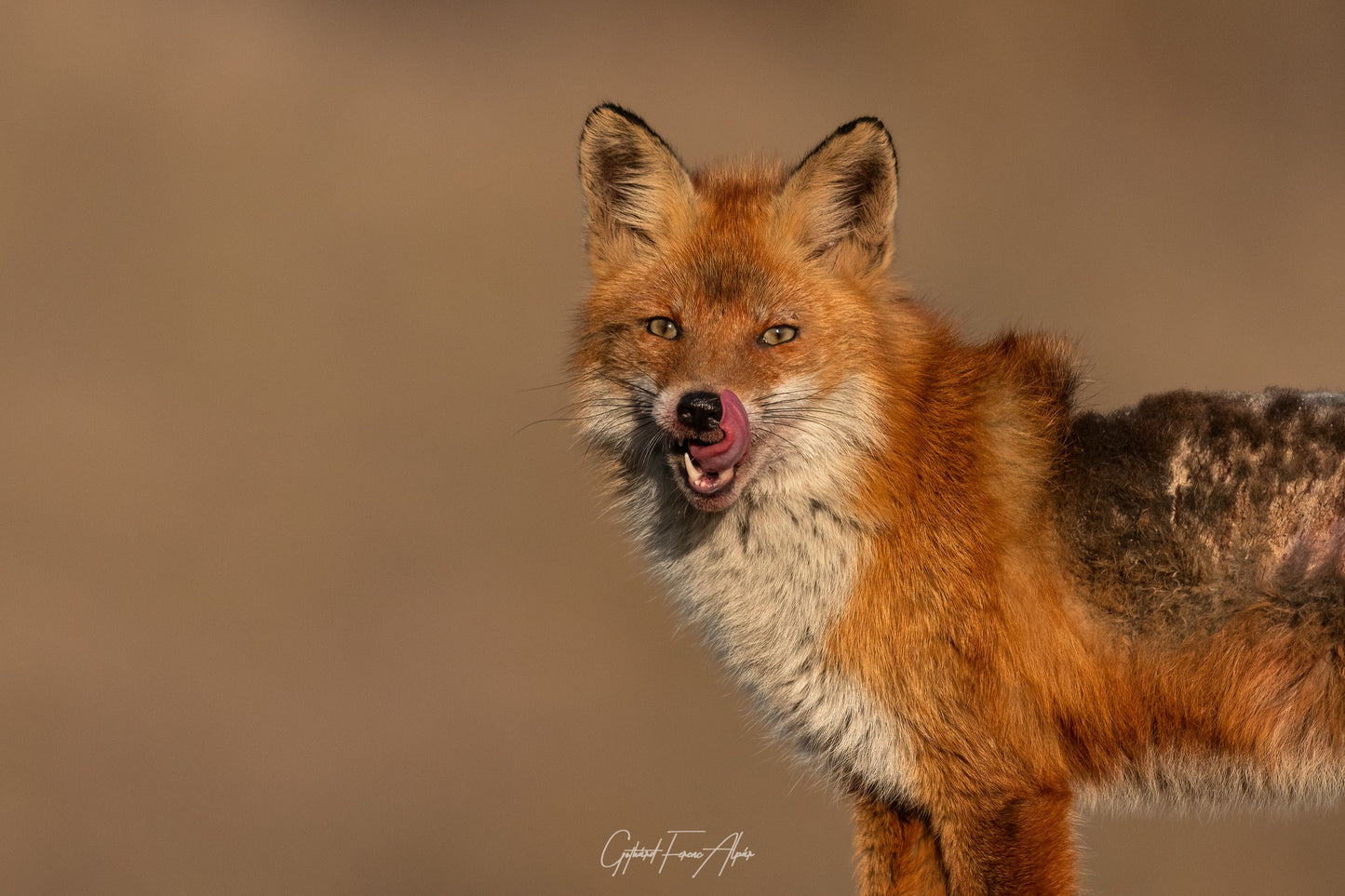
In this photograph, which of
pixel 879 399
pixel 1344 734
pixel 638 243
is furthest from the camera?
pixel 638 243

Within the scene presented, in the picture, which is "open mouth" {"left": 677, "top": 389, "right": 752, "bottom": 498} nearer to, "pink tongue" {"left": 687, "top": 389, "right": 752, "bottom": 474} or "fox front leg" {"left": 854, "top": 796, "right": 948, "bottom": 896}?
"pink tongue" {"left": 687, "top": 389, "right": 752, "bottom": 474}

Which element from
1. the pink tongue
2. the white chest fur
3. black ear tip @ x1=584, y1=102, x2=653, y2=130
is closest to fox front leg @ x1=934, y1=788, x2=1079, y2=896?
the white chest fur

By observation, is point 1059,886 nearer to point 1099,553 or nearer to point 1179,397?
point 1099,553

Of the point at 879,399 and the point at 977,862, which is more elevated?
the point at 879,399

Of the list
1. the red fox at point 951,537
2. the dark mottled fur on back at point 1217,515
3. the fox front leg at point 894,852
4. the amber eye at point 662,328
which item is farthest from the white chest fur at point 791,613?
the dark mottled fur on back at point 1217,515

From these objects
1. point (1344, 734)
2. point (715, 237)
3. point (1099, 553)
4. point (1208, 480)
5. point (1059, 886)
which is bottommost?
point (1059, 886)

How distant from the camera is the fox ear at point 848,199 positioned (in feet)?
10.7

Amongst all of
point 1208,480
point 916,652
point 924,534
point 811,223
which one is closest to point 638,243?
point 811,223

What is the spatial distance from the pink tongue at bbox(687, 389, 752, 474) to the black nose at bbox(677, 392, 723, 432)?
0.02 m

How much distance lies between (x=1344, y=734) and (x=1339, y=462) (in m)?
0.66

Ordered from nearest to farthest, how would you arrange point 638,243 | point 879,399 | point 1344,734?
point 1344,734
point 879,399
point 638,243

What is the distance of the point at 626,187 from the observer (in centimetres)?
356

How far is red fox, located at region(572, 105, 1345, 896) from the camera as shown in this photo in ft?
9.78

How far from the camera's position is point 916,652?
3037 millimetres
